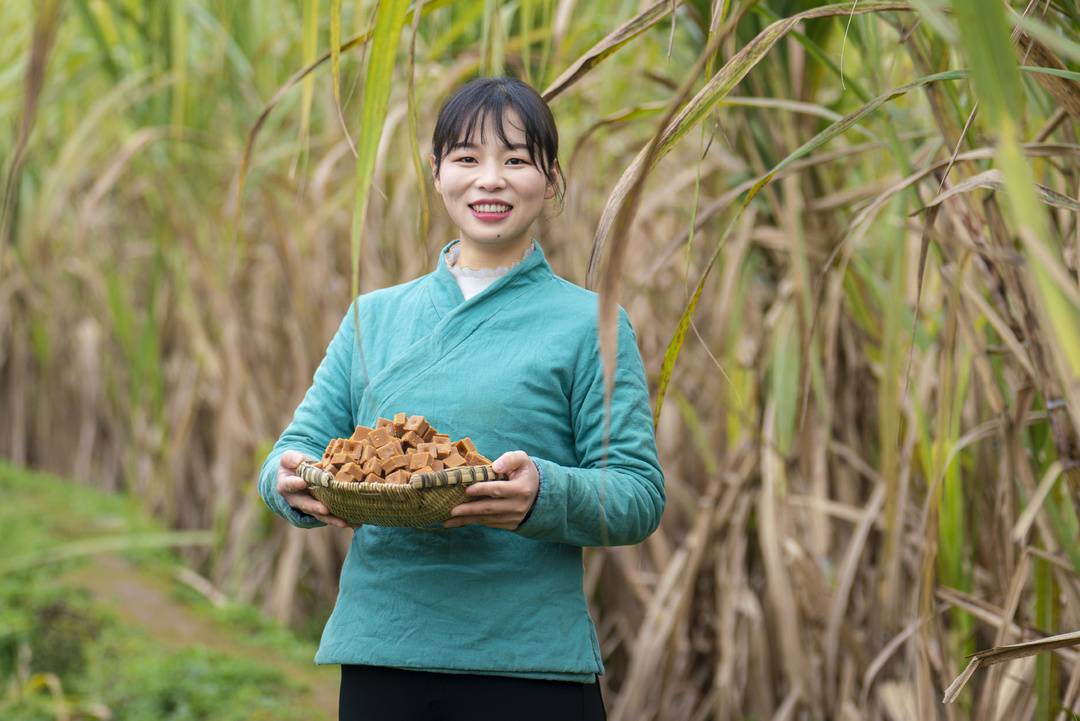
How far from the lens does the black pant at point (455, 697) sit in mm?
1097

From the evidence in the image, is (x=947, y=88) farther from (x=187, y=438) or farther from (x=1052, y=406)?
(x=187, y=438)

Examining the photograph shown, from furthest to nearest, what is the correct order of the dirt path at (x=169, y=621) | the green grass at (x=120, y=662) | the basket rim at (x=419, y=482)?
the dirt path at (x=169, y=621)
the green grass at (x=120, y=662)
the basket rim at (x=419, y=482)

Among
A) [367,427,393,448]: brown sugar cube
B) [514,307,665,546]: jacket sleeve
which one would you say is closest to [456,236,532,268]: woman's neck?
[514,307,665,546]: jacket sleeve

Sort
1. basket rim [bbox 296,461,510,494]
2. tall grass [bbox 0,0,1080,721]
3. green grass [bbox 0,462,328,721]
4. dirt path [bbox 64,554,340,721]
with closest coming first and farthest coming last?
basket rim [bbox 296,461,510,494], tall grass [bbox 0,0,1080,721], green grass [bbox 0,462,328,721], dirt path [bbox 64,554,340,721]

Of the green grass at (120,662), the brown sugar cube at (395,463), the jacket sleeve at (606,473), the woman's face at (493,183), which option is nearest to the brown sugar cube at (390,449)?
the brown sugar cube at (395,463)

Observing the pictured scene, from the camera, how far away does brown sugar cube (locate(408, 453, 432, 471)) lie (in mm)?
984

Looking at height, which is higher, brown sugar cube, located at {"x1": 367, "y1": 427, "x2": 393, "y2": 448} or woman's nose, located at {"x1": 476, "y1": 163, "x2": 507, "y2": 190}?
woman's nose, located at {"x1": 476, "y1": 163, "x2": 507, "y2": 190}

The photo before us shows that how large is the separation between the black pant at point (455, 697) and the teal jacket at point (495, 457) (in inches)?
0.7

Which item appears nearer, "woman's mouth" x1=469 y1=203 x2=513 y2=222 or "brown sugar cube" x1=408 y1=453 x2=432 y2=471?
"brown sugar cube" x1=408 y1=453 x2=432 y2=471

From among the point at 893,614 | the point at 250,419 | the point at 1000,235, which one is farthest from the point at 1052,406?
the point at 250,419

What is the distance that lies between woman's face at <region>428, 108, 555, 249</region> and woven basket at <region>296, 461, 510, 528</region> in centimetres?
25

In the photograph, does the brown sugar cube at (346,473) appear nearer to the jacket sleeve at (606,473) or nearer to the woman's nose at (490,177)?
the jacket sleeve at (606,473)

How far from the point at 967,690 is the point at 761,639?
0.42 metres

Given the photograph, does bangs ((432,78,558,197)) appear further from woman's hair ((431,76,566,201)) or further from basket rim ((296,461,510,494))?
basket rim ((296,461,510,494))
